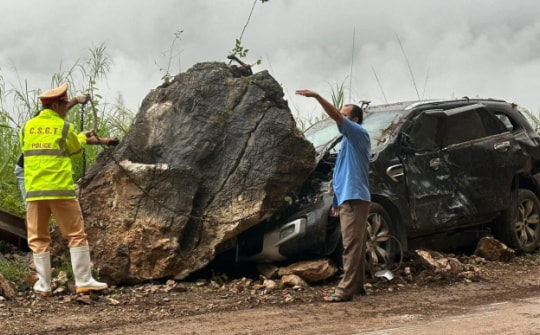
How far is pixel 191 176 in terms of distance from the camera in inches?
343

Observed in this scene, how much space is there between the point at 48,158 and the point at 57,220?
629mm

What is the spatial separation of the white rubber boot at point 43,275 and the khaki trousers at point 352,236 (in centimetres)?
278

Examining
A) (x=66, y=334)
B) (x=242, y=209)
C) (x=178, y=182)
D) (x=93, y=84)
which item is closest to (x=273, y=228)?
(x=242, y=209)

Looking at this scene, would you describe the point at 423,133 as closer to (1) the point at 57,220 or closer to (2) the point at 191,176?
(2) the point at 191,176

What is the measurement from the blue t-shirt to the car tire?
3432 mm

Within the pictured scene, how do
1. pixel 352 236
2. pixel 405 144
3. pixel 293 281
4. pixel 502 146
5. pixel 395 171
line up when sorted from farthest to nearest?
pixel 502 146
pixel 405 144
pixel 395 171
pixel 293 281
pixel 352 236

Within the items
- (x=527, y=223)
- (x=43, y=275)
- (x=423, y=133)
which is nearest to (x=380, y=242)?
(x=423, y=133)

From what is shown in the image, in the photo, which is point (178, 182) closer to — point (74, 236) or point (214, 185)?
point (214, 185)

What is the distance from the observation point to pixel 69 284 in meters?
8.23

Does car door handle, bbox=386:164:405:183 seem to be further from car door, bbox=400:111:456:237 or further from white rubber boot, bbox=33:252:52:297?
white rubber boot, bbox=33:252:52:297

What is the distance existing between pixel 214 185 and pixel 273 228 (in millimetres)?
798

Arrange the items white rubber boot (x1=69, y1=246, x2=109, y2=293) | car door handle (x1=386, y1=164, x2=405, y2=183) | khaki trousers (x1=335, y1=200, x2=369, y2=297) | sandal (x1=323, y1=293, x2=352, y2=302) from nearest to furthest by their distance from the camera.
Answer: sandal (x1=323, y1=293, x2=352, y2=302) < khaki trousers (x1=335, y1=200, x2=369, y2=297) < white rubber boot (x1=69, y1=246, x2=109, y2=293) < car door handle (x1=386, y1=164, x2=405, y2=183)

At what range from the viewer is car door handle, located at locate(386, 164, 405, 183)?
8.95 meters

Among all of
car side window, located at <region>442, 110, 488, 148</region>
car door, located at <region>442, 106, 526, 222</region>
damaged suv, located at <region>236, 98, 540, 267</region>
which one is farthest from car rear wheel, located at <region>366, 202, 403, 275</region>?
car side window, located at <region>442, 110, 488, 148</region>
